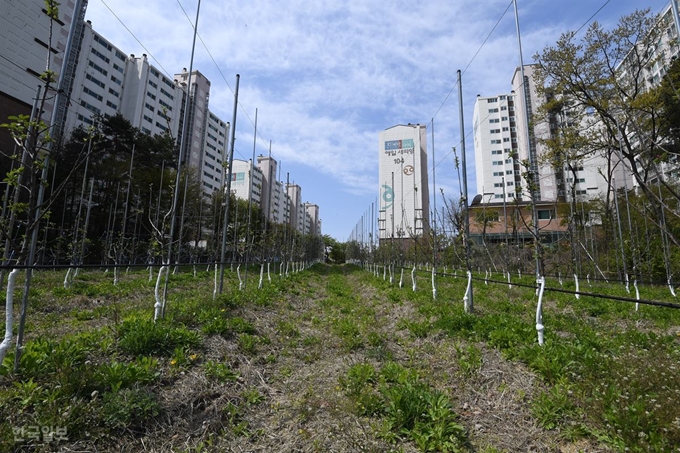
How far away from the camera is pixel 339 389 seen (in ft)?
15.7

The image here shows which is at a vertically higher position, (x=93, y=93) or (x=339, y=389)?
(x=93, y=93)

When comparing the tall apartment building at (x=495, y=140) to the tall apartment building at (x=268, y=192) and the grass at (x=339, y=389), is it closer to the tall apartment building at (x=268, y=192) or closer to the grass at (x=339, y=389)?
the tall apartment building at (x=268, y=192)

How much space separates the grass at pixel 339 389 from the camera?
10.8 feet

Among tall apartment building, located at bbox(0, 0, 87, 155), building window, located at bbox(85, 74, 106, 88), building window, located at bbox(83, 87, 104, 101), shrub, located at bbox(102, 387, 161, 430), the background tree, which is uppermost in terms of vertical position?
building window, located at bbox(85, 74, 106, 88)

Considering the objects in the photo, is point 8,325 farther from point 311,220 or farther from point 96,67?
point 311,220

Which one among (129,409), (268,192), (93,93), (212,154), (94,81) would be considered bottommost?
(129,409)

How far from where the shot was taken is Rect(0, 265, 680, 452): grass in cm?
329

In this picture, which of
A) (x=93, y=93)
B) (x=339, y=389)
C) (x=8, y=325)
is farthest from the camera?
(x=93, y=93)

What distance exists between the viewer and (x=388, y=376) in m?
5.02

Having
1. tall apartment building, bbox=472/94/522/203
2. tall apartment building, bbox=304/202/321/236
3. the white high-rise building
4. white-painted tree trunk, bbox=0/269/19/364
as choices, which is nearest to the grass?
white-painted tree trunk, bbox=0/269/19/364

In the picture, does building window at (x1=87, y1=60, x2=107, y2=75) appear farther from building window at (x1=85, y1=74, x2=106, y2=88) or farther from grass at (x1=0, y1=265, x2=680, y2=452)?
grass at (x1=0, y1=265, x2=680, y2=452)

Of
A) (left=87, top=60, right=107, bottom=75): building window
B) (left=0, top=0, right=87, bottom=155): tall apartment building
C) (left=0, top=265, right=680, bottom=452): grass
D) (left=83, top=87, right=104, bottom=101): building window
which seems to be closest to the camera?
(left=0, top=265, right=680, bottom=452): grass

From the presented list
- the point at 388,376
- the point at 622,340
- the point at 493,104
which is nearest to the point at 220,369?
the point at 388,376

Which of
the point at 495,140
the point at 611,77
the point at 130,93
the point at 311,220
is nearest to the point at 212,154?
the point at 130,93
